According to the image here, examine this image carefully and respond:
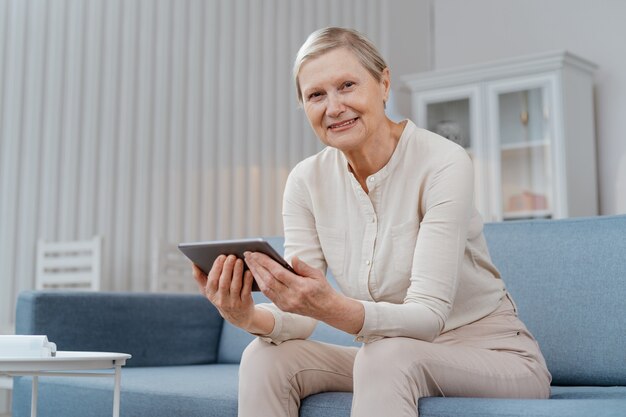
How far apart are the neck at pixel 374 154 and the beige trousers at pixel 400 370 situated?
0.35 metres

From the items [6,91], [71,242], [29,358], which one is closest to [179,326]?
[29,358]

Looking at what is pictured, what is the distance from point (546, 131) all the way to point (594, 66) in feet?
1.54

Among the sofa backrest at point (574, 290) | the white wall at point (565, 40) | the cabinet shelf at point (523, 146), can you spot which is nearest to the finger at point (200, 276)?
the sofa backrest at point (574, 290)

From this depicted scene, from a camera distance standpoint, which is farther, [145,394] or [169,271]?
[169,271]

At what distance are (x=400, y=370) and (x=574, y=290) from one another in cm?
74

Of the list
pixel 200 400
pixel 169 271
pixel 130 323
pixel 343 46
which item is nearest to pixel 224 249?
pixel 343 46

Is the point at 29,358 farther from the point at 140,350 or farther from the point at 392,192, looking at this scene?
the point at 140,350

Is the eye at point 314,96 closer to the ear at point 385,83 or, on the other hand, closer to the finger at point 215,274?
the ear at point 385,83

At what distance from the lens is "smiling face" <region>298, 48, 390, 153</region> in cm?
158

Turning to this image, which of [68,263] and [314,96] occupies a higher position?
[314,96]

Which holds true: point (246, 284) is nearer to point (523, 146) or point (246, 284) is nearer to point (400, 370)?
point (400, 370)

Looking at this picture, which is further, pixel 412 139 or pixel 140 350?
pixel 140 350

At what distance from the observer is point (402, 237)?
1.59m

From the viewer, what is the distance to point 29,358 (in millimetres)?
1468
